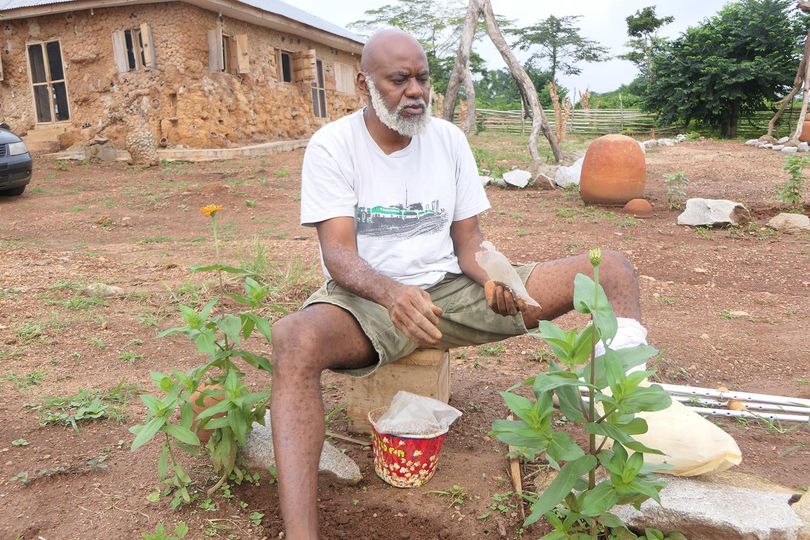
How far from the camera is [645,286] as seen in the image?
437cm

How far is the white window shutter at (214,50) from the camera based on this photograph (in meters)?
11.4

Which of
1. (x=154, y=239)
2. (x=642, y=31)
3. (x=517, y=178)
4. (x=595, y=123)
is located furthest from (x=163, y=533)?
(x=642, y=31)

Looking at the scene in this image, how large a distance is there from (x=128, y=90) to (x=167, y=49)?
1025 mm

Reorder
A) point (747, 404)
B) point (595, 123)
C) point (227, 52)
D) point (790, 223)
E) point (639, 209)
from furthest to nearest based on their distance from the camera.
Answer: point (595, 123)
point (227, 52)
point (639, 209)
point (790, 223)
point (747, 404)

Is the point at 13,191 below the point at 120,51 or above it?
below

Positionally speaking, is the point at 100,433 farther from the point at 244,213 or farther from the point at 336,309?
the point at 244,213

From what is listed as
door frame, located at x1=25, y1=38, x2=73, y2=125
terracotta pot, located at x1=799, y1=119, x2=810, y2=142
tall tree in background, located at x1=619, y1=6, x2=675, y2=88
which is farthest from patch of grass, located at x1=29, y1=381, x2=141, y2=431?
tall tree in background, located at x1=619, y1=6, x2=675, y2=88

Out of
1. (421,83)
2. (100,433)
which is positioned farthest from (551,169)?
(100,433)

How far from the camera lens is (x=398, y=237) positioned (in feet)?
7.36

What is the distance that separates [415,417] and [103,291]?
275 cm

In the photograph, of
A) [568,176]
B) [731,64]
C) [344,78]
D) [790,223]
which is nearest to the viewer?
[790,223]

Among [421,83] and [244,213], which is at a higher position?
[421,83]

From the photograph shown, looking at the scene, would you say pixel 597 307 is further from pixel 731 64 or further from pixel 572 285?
pixel 731 64

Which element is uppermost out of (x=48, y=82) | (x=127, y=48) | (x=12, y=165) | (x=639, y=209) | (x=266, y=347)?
(x=127, y=48)
